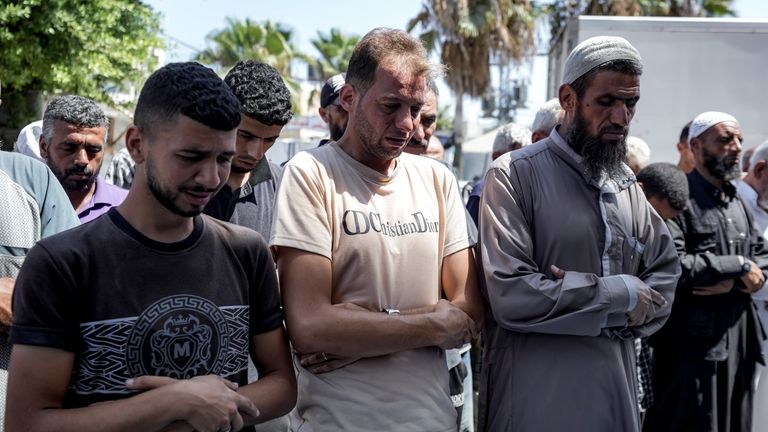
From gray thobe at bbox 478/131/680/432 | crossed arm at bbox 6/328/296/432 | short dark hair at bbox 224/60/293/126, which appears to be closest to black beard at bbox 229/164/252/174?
short dark hair at bbox 224/60/293/126

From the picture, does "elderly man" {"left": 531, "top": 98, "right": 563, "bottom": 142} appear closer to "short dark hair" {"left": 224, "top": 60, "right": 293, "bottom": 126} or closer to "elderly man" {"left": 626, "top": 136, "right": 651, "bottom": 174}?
"elderly man" {"left": 626, "top": 136, "right": 651, "bottom": 174}

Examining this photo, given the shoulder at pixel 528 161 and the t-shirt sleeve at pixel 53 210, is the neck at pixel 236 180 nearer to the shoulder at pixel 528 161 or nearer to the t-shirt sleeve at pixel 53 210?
the t-shirt sleeve at pixel 53 210

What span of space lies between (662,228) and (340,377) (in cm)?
148

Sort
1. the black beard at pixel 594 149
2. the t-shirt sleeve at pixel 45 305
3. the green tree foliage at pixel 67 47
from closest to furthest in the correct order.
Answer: the t-shirt sleeve at pixel 45 305, the black beard at pixel 594 149, the green tree foliage at pixel 67 47

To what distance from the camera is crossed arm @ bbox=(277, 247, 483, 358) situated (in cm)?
248

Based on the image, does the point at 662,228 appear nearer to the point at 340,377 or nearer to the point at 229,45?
the point at 340,377

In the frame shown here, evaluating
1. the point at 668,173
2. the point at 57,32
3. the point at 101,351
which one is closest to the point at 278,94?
the point at 101,351

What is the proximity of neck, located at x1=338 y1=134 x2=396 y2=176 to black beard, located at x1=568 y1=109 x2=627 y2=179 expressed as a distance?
2.56 feet

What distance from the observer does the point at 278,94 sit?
316cm

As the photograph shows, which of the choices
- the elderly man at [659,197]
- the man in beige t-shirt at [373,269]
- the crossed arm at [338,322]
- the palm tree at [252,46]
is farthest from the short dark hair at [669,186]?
the palm tree at [252,46]

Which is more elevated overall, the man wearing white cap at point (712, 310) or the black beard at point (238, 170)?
the black beard at point (238, 170)

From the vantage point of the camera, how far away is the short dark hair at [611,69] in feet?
9.95

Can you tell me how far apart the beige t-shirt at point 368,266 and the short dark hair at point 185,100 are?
1.75 ft

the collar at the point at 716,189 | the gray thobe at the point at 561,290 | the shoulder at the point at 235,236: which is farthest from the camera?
the collar at the point at 716,189
